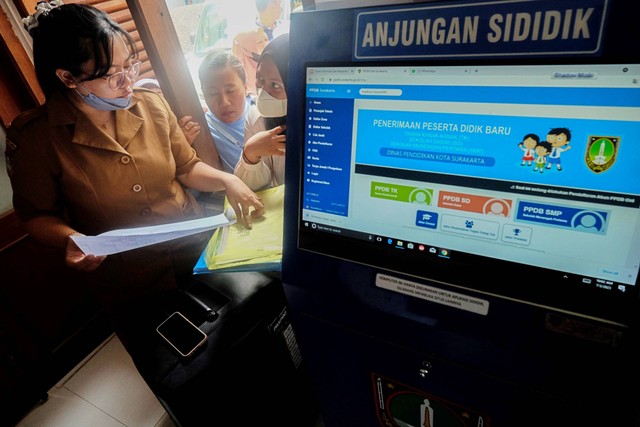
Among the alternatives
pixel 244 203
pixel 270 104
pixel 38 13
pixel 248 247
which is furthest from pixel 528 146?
pixel 38 13

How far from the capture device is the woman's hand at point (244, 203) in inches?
42.4

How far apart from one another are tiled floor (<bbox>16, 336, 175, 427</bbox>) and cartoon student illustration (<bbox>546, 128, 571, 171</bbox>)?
70.3 inches

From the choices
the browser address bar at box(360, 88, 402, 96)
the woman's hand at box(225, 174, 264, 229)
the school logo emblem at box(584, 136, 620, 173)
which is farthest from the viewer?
the woman's hand at box(225, 174, 264, 229)

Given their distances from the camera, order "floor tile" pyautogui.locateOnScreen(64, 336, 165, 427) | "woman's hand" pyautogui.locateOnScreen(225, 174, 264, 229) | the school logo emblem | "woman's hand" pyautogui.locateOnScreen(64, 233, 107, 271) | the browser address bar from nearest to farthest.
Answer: the school logo emblem, the browser address bar, "woman's hand" pyautogui.locateOnScreen(225, 174, 264, 229), "woman's hand" pyautogui.locateOnScreen(64, 233, 107, 271), "floor tile" pyautogui.locateOnScreen(64, 336, 165, 427)

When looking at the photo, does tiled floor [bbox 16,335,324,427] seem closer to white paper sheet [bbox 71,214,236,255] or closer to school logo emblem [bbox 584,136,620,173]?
white paper sheet [bbox 71,214,236,255]

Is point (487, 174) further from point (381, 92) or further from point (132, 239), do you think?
point (132, 239)

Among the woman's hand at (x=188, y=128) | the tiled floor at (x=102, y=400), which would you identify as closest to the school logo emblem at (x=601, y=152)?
the woman's hand at (x=188, y=128)

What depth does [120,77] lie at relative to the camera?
4.09 feet

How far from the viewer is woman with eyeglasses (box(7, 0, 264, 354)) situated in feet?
3.84

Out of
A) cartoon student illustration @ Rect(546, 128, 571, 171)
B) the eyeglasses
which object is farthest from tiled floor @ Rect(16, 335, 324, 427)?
cartoon student illustration @ Rect(546, 128, 571, 171)

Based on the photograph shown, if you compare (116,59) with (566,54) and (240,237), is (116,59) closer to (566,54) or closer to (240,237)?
(240,237)

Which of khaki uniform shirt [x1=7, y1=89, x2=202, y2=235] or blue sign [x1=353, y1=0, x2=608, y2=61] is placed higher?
blue sign [x1=353, y1=0, x2=608, y2=61]

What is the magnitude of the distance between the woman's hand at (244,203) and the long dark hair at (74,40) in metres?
0.57

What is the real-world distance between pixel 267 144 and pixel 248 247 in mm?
518
